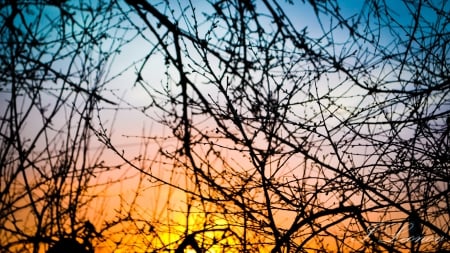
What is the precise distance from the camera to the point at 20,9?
2797 mm

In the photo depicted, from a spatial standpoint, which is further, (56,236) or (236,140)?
(56,236)

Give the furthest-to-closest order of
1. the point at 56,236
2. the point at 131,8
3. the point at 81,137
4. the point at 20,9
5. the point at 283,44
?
1. the point at 81,137
2. the point at 56,236
3. the point at 131,8
4. the point at 20,9
5. the point at 283,44

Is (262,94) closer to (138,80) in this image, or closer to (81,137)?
(138,80)

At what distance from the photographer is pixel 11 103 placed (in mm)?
3123

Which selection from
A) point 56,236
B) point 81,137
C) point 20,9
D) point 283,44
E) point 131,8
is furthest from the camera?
point 81,137

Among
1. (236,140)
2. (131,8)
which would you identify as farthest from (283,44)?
(131,8)

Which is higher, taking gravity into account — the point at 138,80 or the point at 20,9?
the point at 20,9

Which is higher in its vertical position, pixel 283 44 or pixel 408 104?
pixel 283 44

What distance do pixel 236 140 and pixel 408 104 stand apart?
5.07 ft

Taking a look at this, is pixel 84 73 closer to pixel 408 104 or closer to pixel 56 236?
pixel 56 236

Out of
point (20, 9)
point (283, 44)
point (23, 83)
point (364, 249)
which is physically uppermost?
point (20, 9)

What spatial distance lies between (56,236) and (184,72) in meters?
2.53

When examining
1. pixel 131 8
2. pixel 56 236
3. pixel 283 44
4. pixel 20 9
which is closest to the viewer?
pixel 283 44

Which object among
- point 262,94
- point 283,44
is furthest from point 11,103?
point 283,44
